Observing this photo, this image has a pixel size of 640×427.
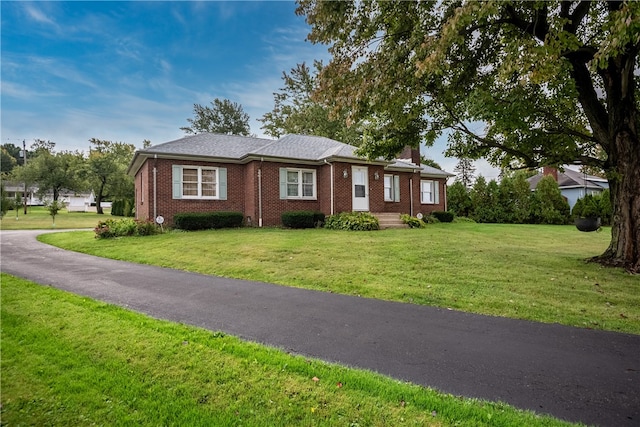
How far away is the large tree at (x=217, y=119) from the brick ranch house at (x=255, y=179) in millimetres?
25856

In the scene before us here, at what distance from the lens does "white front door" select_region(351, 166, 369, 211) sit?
17.3 meters

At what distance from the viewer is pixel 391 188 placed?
1989cm

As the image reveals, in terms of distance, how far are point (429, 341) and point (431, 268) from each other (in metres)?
4.21

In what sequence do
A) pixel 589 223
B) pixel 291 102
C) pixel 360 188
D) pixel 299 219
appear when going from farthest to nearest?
pixel 291 102, pixel 360 188, pixel 299 219, pixel 589 223

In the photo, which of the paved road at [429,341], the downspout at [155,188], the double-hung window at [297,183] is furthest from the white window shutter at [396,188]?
the paved road at [429,341]

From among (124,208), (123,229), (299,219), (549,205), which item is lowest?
(123,229)

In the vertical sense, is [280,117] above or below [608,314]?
above

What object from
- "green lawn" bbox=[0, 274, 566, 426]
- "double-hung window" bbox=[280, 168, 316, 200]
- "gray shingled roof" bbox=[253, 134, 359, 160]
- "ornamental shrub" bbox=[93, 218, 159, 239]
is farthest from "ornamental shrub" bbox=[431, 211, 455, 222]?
"green lawn" bbox=[0, 274, 566, 426]

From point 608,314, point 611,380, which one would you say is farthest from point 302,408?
point 608,314

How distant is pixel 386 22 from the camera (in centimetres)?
755

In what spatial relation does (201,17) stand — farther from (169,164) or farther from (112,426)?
(112,426)

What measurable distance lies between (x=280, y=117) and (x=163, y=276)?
31837mm

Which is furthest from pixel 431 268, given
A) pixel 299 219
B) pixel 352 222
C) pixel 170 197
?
pixel 170 197

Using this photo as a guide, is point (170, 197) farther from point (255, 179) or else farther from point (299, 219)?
point (299, 219)
